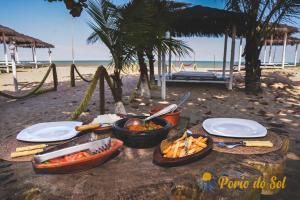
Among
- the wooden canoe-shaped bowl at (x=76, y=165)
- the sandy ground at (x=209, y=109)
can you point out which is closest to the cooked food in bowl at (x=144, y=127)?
the wooden canoe-shaped bowl at (x=76, y=165)

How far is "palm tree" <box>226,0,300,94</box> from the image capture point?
6.82 meters

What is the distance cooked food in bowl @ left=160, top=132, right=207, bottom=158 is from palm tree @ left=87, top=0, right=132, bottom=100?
1.66 m

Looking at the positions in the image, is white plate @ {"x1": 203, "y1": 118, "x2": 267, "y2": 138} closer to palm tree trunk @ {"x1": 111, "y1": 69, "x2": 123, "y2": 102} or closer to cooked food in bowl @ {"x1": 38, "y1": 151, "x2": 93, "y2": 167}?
cooked food in bowl @ {"x1": 38, "y1": 151, "x2": 93, "y2": 167}

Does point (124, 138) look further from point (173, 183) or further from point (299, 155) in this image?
point (299, 155)

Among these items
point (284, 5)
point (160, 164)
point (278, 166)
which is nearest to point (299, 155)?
point (278, 166)

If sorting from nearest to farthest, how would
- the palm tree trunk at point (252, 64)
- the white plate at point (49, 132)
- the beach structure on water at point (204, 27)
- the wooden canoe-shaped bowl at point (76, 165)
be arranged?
1. the wooden canoe-shaped bowl at point (76, 165)
2. the white plate at point (49, 132)
3. the palm tree trunk at point (252, 64)
4. the beach structure on water at point (204, 27)

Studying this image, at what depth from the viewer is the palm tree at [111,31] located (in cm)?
280

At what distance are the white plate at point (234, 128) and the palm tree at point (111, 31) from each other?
149 cm

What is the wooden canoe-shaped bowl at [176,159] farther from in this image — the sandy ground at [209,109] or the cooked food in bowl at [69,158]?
the sandy ground at [209,109]

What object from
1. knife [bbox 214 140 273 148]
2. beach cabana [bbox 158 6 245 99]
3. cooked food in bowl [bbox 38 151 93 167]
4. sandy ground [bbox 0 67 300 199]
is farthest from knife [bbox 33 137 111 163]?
beach cabana [bbox 158 6 245 99]

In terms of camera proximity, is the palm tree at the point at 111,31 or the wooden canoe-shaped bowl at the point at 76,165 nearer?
the wooden canoe-shaped bowl at the point at 76,165

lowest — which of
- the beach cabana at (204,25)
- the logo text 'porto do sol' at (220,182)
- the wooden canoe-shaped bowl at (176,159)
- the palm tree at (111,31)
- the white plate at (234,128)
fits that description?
the logo text 'porto do sol' at (220,182)

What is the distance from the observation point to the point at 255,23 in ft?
25.7

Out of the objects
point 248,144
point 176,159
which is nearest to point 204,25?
point 248,144
